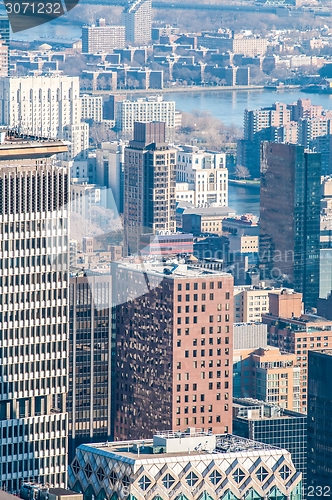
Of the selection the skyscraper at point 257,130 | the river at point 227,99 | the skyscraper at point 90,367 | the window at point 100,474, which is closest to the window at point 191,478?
the window at point 100,474

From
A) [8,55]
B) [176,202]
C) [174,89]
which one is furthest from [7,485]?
[174,89]

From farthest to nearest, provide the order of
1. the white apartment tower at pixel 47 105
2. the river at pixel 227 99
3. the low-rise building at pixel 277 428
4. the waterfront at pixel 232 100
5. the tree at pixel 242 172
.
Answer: the waterfront at pixel 232 100 < the tree at pixel 242 172 < the river at pixel 227 99 < the white apartment tower at pixel 47 105 < the low-rise building at pixel 277 428

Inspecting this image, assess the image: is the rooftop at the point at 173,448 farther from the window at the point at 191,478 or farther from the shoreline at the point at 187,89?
the shoreline at the point at 187,89

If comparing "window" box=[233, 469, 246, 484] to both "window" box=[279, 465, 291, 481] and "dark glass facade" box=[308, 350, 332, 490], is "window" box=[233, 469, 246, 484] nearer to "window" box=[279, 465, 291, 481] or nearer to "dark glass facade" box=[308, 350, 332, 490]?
"window" box=[279, 465, 291, 481]

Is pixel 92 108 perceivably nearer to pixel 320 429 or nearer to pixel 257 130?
pixel 257 130

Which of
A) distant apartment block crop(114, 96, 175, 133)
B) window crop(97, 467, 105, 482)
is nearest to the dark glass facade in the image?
window crop(97, 467, 105, 482)

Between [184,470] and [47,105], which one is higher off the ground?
[47,105]

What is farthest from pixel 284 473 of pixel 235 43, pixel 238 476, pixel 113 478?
pixel 235 43
